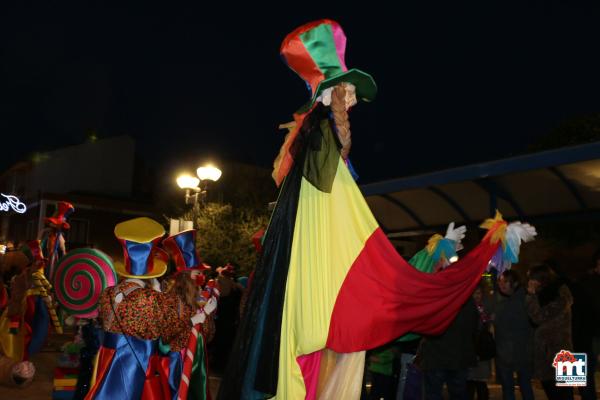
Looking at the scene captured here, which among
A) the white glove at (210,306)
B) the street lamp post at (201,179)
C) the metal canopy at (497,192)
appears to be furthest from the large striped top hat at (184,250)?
the street lamp post at (201,179)

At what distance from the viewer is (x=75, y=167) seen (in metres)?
40.2

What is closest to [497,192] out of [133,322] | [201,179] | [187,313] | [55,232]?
[187,313]

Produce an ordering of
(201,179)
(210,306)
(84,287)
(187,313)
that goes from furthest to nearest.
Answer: (201,179) → (84,287) → (187,313) → (210,306)

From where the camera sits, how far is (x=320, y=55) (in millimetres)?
3639

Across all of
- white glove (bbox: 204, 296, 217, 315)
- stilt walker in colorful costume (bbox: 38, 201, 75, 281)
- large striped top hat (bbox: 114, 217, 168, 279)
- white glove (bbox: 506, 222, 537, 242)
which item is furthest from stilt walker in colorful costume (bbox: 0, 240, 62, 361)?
white glove (bbox: 506, 222, 537, 242)

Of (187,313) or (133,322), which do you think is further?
(187,313)

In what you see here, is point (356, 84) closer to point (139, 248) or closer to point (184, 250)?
point (139, 248)

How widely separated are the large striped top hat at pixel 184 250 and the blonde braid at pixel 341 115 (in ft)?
12.6

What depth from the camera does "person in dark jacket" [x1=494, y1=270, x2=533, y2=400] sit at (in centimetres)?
724

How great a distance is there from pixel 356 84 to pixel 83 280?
477 centimetres

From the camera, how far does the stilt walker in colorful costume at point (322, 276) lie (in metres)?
3.29

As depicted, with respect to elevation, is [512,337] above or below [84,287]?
below

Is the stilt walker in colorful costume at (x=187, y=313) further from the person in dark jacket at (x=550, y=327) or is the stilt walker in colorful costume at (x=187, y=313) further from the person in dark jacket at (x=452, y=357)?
the person in dark jacket at (x=550, y=327)

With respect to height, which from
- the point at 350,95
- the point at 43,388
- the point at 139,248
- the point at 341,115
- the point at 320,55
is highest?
the point at 320,55
